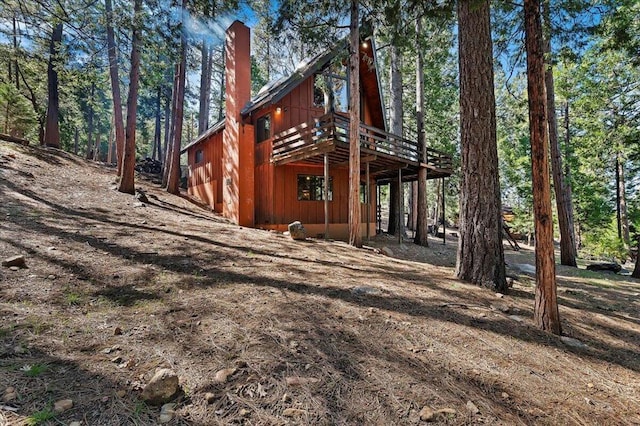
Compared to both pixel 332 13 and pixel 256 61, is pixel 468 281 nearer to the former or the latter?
pixel 332 13

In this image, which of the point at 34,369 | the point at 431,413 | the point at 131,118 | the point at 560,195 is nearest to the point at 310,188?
the point at 131,118

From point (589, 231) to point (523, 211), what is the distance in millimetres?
4548

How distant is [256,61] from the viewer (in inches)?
1011

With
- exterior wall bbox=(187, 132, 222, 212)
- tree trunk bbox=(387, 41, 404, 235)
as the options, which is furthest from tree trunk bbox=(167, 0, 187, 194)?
tree trunk bbox=(387, 41, 404, 235)

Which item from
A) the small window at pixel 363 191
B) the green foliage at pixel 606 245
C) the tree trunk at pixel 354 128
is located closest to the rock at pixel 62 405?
the tree trunk at pixel 354 128

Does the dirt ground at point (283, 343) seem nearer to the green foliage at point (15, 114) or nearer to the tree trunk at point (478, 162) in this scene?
the tree trunk at point (478, 162)

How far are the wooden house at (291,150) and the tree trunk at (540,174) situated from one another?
24.1 feet

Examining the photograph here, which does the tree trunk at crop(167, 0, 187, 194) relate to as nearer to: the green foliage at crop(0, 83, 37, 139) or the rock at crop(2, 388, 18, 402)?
the green foliage at crop(0, 83, 37, 139)

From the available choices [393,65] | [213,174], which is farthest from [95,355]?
[393,65]

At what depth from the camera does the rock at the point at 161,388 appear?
6.62 feet

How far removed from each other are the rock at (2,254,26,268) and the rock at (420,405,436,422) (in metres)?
5.03

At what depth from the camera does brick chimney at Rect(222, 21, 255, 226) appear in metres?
12.3

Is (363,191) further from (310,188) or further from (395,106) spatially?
(310,188)

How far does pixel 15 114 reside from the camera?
55.0ft
